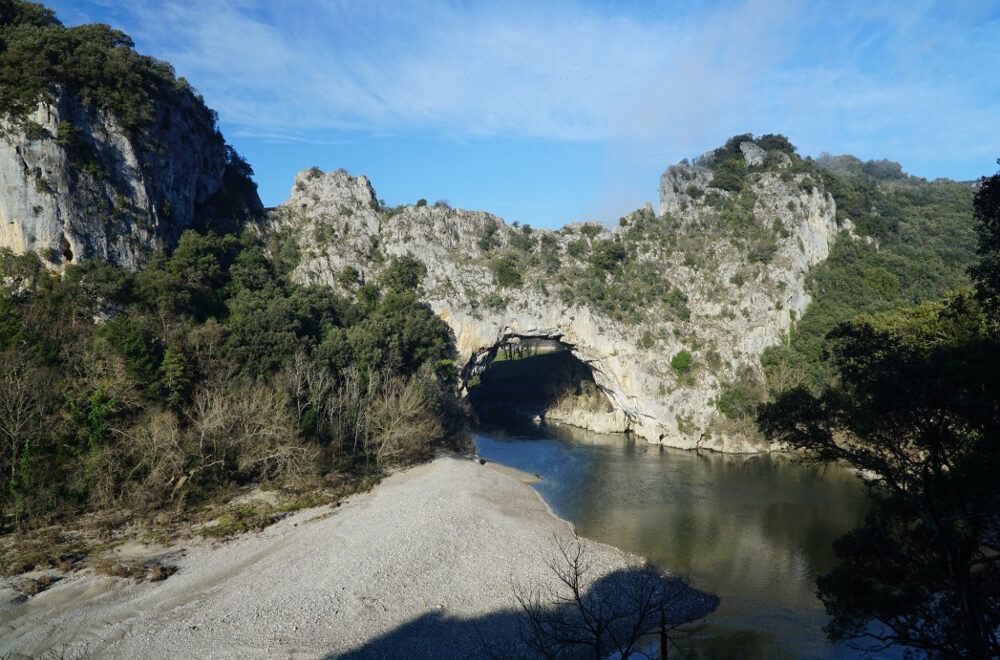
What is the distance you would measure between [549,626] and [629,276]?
4728cm

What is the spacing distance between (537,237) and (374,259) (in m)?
19.6

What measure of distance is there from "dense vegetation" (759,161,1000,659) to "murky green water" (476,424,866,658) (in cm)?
195

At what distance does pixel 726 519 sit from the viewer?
30312 millimetres

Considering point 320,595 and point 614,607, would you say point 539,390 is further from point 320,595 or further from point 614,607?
point 320,595

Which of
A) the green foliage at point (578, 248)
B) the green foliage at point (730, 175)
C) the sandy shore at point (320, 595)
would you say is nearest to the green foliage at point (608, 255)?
the green foliage at point (578, 248)

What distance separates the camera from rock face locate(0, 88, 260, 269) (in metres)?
35.6

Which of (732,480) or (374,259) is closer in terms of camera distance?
(732,480)

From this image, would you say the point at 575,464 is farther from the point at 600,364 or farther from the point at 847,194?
the point at 847,194

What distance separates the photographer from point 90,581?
19.7 m

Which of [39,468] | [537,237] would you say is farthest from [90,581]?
[537,237]

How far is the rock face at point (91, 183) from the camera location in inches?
1401

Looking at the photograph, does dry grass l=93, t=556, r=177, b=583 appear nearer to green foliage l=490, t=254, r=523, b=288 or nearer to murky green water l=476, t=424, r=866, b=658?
murky green water l=476, t=424, r=866, b=658

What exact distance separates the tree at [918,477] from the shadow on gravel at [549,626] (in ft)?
17.9

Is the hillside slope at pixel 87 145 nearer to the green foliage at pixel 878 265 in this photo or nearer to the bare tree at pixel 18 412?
the bare tree at pixel 18 412
